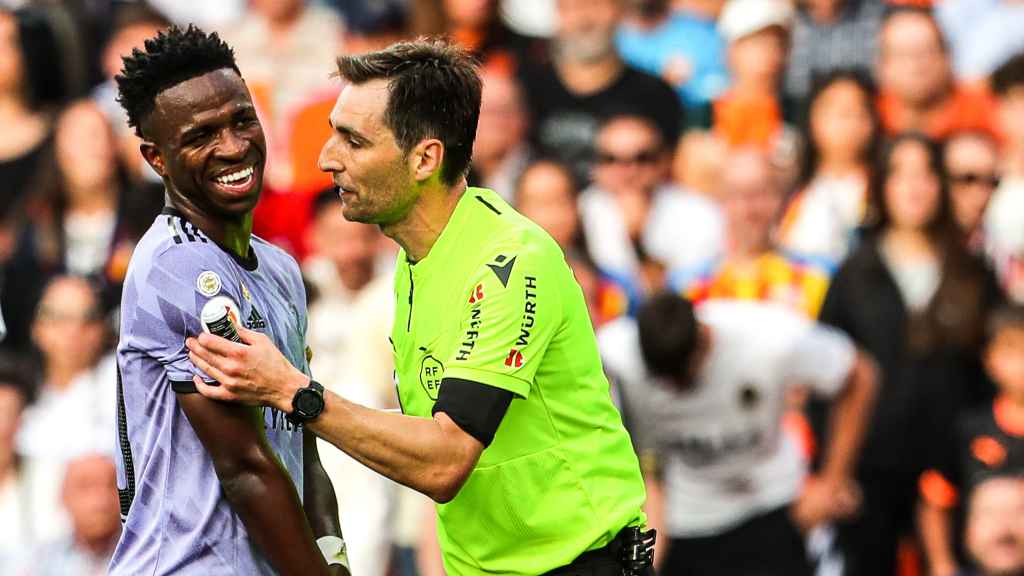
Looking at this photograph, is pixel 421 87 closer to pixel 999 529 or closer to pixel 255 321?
pixel 255 321

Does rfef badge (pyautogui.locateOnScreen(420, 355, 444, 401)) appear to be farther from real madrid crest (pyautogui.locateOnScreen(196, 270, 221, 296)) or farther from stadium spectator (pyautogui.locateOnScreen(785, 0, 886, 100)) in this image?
stadium spectator (pyautogui.locateOnScreen(785, 0, 886, 100))

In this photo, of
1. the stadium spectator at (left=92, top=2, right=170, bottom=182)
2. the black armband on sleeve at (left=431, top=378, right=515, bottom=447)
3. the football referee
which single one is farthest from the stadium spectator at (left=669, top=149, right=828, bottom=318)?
the black armband on sleeve at (left=431, top=378, right=515, bottom=447)

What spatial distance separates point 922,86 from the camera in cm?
1003

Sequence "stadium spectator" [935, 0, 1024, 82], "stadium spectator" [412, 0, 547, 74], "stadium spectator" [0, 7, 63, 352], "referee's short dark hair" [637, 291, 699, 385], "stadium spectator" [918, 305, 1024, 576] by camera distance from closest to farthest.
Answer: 1. "referee's short dark hair" [637, 291, 699, 385]
2. "stadium spectator" [918, 305, 1024, 576]
3. "stadium spectator" [935, 0, 1024, 82]
4. "stadium spectator" [0, 7, 63, 352]
5. "stadium spectator" [412, 0, 547, 74]

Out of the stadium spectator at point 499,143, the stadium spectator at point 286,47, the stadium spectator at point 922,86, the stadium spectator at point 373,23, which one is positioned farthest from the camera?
the stadium spectator at point 286,47

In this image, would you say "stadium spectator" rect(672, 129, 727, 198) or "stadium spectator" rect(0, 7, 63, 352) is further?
"stadium spectator" rect(0, 7, 63, 352)

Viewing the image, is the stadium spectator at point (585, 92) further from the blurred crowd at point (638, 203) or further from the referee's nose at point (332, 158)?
the referee's nose at point (332, 158)

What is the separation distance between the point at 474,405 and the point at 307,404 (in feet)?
1.61

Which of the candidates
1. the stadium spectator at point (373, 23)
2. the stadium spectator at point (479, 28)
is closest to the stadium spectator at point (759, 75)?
the stadium spectator at point (479, 28)

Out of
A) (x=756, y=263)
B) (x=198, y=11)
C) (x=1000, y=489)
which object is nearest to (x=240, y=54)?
(x=198, y=11)

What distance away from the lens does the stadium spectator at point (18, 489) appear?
955 centimetres

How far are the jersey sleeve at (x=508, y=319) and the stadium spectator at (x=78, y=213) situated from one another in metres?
5.51

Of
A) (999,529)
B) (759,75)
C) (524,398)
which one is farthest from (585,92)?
(524,398)

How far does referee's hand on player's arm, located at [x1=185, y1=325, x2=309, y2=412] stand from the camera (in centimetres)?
463
